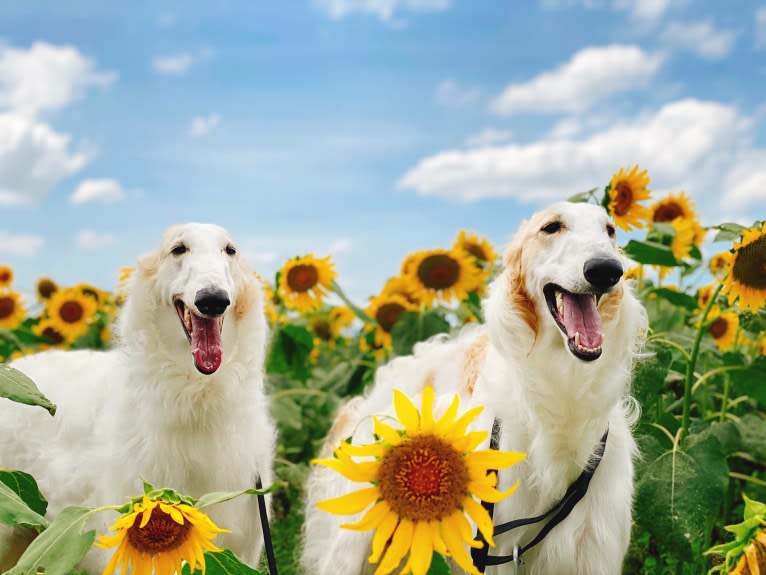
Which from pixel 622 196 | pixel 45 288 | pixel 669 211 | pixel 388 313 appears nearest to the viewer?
pixel 622 196

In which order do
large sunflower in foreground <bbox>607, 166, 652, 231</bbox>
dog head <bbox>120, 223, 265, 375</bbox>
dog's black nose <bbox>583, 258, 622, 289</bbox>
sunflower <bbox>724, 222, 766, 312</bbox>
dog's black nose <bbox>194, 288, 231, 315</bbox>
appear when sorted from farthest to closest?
large sunflower in foreground <bbox>607, 166, 652, 231</bbox> → sunflower <bbox>724, 222, 766, 312</bbox> → dog head <bbox>120, 223, 265, 375</bbox> → dog's black nose <bbox>194, 288, 231, 315</bbox> → dog's black nose <bbox>583, 258, 622, 289</bbox>

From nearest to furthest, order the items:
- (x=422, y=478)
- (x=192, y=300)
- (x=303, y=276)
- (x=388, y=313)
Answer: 1. (x=422, y=478)
2. (x=192, y=300)
3. (x=303, y=276)
4. (x=388, y=313)

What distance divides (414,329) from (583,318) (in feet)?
9.66

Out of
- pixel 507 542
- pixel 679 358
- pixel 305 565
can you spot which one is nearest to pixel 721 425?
pixel 679 358

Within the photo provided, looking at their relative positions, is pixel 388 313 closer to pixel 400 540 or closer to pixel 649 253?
pixel 649 253

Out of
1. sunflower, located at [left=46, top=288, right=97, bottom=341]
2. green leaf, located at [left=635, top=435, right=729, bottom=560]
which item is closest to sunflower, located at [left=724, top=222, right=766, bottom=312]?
green leaf, located at [left=635, top=435, right=729, bottom=560]

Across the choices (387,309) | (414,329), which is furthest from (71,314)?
(414,329)

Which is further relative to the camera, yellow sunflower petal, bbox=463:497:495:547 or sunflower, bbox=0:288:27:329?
sunflower, bbox=0:288:27:329

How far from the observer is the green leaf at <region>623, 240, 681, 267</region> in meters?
4.07

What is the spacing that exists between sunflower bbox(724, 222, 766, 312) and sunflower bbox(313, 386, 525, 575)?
2.24 m

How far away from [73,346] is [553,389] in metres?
6.89

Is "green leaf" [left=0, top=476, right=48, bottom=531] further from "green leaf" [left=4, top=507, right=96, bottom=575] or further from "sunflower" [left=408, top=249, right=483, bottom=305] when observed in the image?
"sunflower" [left=408, top=249, right=483, bottom=305]

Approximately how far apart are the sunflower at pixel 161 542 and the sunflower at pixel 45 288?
8.03 metres

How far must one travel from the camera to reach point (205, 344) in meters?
3.14
